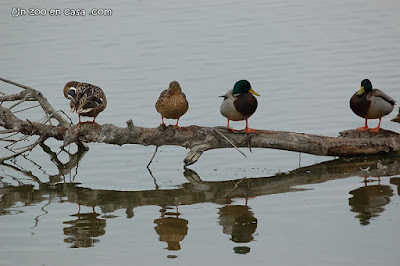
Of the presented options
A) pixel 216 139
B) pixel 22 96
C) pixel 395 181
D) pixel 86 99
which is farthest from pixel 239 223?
pixel 22 96

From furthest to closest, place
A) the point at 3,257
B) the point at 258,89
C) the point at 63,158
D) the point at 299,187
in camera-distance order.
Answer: the point at 258,89
the point at 63,158
the point at 299,187
the point at 3,257

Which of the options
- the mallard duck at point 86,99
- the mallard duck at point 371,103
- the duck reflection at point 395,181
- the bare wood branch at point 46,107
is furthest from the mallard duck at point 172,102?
the duck reflection at point 395,181

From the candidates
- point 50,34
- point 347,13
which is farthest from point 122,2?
point 347,13

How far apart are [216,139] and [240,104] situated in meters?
0.52

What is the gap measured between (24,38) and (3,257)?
1278 centimetres

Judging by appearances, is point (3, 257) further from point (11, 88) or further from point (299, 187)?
point (11, 88)

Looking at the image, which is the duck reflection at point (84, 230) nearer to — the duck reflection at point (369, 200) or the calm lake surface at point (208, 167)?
the calm lake surface at point (208, 167)

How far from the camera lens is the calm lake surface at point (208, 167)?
716 centimetres

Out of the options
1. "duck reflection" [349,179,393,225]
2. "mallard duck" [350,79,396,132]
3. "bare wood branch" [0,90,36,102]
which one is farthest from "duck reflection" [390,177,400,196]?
"bare wood branch" [0,90,36,102]

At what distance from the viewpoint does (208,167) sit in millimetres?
9953

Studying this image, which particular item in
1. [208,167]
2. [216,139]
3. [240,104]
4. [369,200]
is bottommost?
[369,200]

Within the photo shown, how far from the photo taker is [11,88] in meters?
14.3

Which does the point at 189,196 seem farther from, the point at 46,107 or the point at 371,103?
the point at 371,103

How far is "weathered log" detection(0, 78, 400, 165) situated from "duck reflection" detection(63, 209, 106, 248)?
5.18ft
